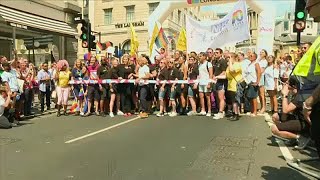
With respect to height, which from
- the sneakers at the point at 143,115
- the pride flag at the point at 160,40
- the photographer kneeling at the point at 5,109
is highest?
the pride flag at the point at 160,40

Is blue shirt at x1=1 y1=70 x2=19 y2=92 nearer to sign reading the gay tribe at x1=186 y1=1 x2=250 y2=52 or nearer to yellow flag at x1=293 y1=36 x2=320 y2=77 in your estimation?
sign reading the gay tribe at x1=186 y1=1 x2=250 y2=52

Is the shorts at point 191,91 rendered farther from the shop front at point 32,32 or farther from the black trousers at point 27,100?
the shop front at point 32,32

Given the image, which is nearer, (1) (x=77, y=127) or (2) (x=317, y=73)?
(2) (x=317, y=73)

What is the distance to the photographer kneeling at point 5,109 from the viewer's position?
31.9ft

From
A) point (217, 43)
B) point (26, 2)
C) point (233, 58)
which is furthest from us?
point (26, 2)

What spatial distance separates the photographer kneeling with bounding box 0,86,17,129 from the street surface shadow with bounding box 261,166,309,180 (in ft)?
21.8

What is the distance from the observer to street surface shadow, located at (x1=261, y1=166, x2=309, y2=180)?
528 centimetres

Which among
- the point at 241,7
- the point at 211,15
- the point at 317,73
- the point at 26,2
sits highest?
the point at 211,15

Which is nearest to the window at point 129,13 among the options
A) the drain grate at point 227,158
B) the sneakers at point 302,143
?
the drain grate at point 227,158

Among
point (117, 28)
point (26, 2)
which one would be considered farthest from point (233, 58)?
point (117, 28)

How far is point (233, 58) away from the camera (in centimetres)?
1102

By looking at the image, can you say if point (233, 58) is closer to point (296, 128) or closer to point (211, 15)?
point (296, 128)

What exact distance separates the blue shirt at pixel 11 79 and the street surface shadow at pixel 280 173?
739 centimetres

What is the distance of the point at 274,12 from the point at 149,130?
7354mm
